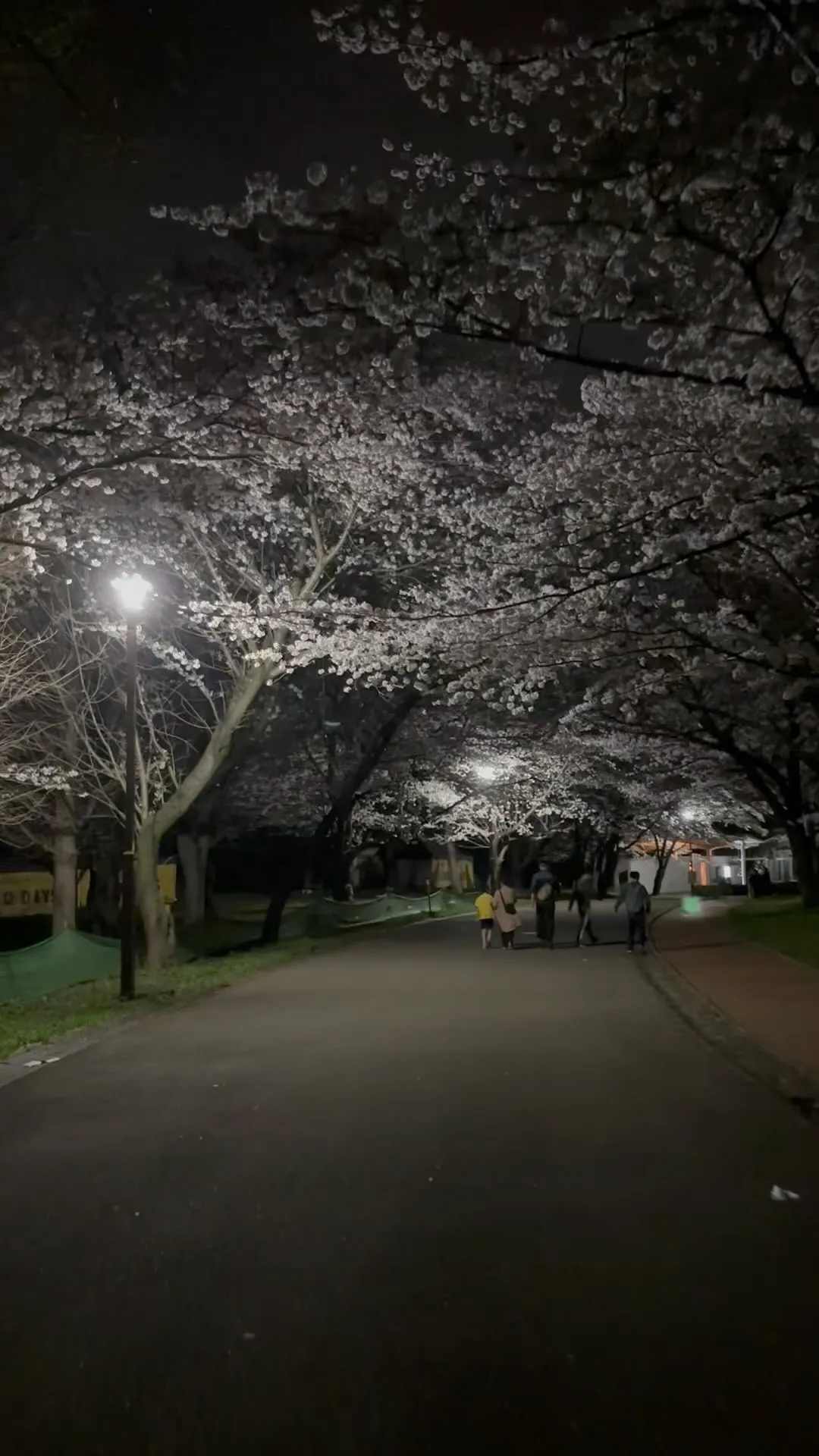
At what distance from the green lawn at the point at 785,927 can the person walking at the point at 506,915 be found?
5.25m

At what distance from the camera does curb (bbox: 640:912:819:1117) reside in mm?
9777

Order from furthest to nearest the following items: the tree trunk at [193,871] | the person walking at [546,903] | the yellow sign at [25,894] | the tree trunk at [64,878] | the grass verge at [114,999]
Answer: the yellow sign at [25,894]
the tree trunk at [193,871]
the tree trunk at [64,878]
the person walking at [546,903]
the grass verge at [114,999]

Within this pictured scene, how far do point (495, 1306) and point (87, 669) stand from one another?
20.6 meters

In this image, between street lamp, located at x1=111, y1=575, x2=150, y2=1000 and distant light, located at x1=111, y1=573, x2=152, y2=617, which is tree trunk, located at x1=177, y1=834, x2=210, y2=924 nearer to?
street lamp, located at x1=111, y1=575, x2=150, y2=1000

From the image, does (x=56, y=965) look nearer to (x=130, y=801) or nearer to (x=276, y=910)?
(x=130, y=801)

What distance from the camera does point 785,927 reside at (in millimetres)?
27672

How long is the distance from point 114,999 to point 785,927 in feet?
53.9

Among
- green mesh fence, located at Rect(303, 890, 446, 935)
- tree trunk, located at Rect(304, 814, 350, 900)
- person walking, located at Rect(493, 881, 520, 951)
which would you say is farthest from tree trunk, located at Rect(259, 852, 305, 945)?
person walking, located at Rect(493, 881, 520, 951)

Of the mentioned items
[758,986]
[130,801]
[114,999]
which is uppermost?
[130,801]

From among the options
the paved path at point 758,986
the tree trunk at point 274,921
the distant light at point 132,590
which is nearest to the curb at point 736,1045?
the paved path at point 758,986

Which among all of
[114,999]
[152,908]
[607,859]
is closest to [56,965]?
[114,999]

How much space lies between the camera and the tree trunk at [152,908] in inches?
855

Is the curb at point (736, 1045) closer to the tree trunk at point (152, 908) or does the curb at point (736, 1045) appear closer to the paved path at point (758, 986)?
the paved path at point (758, 986)

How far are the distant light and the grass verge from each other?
5.28 m
